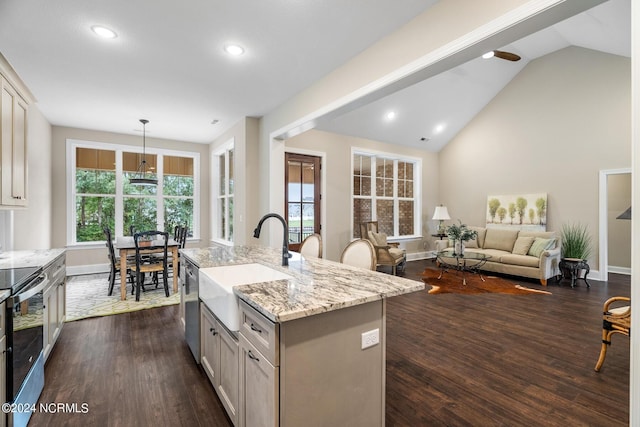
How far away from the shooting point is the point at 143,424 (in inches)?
73.8

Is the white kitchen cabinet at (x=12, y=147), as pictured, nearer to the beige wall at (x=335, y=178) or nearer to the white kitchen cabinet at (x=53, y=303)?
the white kitchen cabinet at (x=53, y=303)

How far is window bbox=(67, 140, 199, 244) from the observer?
5.93m

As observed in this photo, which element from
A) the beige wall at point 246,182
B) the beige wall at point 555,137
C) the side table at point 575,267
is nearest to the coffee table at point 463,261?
the side table at point 575,267

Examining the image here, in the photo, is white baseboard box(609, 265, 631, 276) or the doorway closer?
the doorway

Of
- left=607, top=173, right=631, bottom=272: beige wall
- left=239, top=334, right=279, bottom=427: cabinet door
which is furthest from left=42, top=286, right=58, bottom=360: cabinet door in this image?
left=607, top=173, right=631, bottom=272: beige wall

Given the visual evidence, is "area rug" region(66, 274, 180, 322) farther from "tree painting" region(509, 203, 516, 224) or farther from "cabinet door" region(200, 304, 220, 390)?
"tree painting" region(509, 203, 516, 224)

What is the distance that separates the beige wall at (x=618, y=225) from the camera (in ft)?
20.2

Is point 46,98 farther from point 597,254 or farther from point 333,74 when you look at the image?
point 597,254

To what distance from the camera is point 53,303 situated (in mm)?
2693

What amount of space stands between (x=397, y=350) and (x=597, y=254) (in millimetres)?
5323

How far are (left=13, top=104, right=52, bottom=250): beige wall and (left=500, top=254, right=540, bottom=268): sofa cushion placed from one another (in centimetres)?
769

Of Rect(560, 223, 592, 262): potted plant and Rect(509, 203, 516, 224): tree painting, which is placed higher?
Rect(509, 203, 516, 224): tree painting

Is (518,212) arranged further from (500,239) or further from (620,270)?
(620,270)

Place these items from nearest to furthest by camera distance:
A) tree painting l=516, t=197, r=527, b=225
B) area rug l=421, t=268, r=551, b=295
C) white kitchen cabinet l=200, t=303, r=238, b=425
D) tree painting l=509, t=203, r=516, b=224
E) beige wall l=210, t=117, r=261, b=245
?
1. white kitchen cabinet l=200, t=303, r=238, b=425
2. area rug l=421, t=268, r=551, b=295
3. beige wall l=210, t=117, r=261, b=245
4. tree painting l=516, t=197, r=527, b=225
5. tree painting l=509, t=203, r=516, b=224
